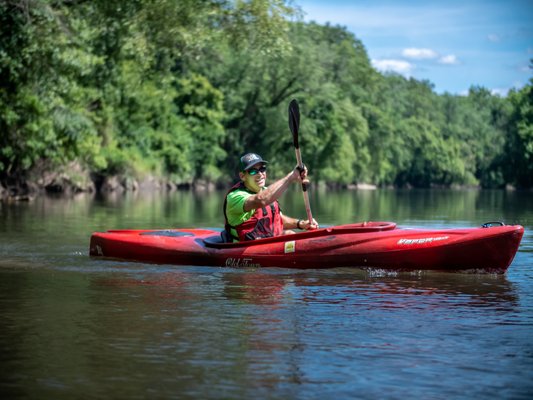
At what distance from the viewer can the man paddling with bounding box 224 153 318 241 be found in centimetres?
1006

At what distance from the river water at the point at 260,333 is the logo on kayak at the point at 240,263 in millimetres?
109

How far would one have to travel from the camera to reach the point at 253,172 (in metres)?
10.4

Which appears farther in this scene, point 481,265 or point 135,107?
point 135,107

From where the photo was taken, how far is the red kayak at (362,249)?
385 inches

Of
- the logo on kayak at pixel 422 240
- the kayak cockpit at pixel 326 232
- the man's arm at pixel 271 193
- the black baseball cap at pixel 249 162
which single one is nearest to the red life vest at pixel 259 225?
the kayak cockpit at pixel 326 232

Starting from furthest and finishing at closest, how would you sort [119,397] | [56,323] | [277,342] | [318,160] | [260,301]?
[318,160] → [260,301] → [56,323] → [277,342] → [119,397]

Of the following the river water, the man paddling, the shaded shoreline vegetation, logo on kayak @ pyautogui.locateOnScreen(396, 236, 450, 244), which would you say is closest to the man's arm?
the man paddling

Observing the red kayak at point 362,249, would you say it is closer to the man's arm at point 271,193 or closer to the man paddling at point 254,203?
the man paddling at point 254,203

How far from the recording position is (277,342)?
20.6ft

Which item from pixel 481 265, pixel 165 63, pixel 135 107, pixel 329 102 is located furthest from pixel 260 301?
pixel 329 102

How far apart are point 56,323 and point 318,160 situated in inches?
2075

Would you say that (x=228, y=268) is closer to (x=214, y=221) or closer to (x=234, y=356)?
(x=234, y=356)

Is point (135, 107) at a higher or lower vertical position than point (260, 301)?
higher

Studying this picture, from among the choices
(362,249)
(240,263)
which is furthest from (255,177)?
(362,249)
